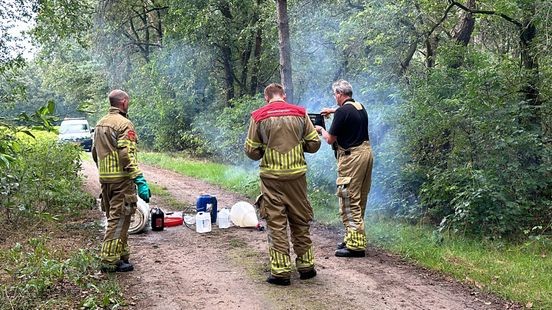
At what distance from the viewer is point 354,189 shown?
6.24m

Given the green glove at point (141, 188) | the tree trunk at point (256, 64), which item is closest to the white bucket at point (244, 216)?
the green glove at point (141, 188)

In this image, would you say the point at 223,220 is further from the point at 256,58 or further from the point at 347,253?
→ the point at 256,58

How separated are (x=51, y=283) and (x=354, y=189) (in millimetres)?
3464

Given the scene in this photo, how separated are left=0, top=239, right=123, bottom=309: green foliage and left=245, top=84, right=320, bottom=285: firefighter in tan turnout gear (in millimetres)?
1605

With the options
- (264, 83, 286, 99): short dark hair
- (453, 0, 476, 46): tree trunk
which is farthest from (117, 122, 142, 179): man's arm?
(453, 0, 476, 46): tree trunk

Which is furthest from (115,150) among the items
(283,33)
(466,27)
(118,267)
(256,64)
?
(256,64)

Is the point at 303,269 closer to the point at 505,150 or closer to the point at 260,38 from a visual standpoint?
the point at 505,150

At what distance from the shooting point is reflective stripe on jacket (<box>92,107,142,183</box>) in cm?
566

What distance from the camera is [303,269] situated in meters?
5.36

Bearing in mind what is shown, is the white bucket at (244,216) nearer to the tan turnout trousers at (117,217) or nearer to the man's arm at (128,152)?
the tan turnout trousers at (117,217)

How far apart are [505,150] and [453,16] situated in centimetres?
524

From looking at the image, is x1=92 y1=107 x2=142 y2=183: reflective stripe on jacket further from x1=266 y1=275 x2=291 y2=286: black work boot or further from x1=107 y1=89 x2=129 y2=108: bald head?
x1=266 y1=275 x2=291 y2=286: black work boot

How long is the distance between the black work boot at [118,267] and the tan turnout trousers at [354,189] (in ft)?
8.48

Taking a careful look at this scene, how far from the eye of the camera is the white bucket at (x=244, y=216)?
7930 mm
